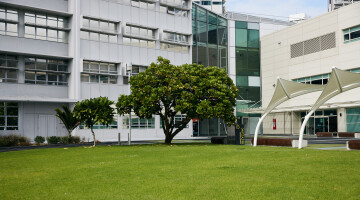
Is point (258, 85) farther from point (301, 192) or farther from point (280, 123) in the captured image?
point (301, 192)

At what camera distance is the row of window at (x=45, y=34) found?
132ft

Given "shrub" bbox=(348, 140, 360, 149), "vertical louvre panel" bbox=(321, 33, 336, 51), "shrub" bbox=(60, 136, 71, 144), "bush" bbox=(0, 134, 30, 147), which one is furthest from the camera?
"vertical louvre panel" bbox=(321, 33, 336, 51)

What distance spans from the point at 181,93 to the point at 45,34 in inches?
775

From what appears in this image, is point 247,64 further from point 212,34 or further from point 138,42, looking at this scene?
point 138,42

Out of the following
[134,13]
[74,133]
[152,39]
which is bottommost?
[74,133]

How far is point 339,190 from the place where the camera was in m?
8.81

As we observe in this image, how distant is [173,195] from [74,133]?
34.7 metres

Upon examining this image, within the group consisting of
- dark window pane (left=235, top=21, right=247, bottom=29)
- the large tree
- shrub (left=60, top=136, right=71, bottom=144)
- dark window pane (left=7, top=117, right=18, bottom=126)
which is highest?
dark window pane (left=235, top=21, right=247, bottom=29)

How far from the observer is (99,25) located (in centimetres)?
4500

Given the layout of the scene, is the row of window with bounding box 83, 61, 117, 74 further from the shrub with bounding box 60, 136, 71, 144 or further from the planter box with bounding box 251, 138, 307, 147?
the planter box with bounding box 251, 138, 307, 147

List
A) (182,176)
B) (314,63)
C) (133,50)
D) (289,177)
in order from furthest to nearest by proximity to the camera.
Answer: (314,63) < (133,50) < (182,176) < (289,177)

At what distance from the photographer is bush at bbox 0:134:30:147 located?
112 feet

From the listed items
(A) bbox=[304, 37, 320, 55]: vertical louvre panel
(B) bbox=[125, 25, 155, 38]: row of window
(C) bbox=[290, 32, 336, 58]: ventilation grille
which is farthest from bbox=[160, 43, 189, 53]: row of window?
(A) bbox=[304, 37, 320, 55]: vertical louvre panel

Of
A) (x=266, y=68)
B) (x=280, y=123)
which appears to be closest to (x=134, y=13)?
(x=266, y=68)
